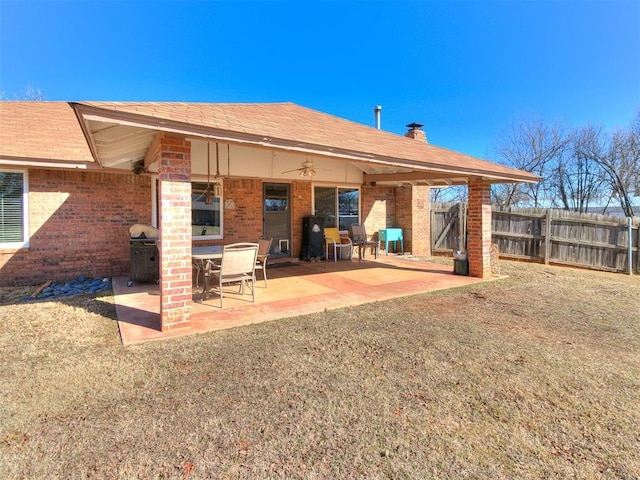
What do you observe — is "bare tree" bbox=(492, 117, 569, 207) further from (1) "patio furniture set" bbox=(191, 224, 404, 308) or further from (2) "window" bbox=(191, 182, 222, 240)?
(2) "window" bbox=(191, 182, 222, 240)

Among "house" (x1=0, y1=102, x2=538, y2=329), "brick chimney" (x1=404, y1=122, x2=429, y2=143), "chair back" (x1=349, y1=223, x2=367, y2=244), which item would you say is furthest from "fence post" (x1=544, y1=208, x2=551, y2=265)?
"chair back" (x1=349, y1=223, x2=367, y2=244)

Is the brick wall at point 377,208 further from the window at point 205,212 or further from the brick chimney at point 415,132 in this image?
the window at point 205,212

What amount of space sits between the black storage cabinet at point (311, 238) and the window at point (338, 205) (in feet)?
1.51

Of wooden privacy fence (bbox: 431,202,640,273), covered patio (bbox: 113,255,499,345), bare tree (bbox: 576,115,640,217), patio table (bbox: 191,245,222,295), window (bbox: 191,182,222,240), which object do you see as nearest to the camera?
covered patio (bbox: 113,255,499,345)

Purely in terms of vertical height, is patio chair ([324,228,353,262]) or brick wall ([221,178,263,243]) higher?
brick wall ([221,178,263,243])

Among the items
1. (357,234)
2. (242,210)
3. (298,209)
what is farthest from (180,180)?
(357,234)

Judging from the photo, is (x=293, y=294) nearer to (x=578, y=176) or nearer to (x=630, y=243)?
(x=630, y=243)

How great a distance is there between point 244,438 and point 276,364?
44.1 inches

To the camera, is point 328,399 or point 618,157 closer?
point 328,399

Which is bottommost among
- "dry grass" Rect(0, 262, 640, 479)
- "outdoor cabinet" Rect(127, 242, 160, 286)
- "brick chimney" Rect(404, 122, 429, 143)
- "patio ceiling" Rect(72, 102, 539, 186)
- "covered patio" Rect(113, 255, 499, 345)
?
"dry grass" Rect(0, 262, 640, 479)

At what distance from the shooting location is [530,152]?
2189cm

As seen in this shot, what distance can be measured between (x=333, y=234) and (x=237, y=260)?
17.6 ft

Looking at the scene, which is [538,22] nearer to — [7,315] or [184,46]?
[184,46]

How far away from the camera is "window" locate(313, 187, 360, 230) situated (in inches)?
412
